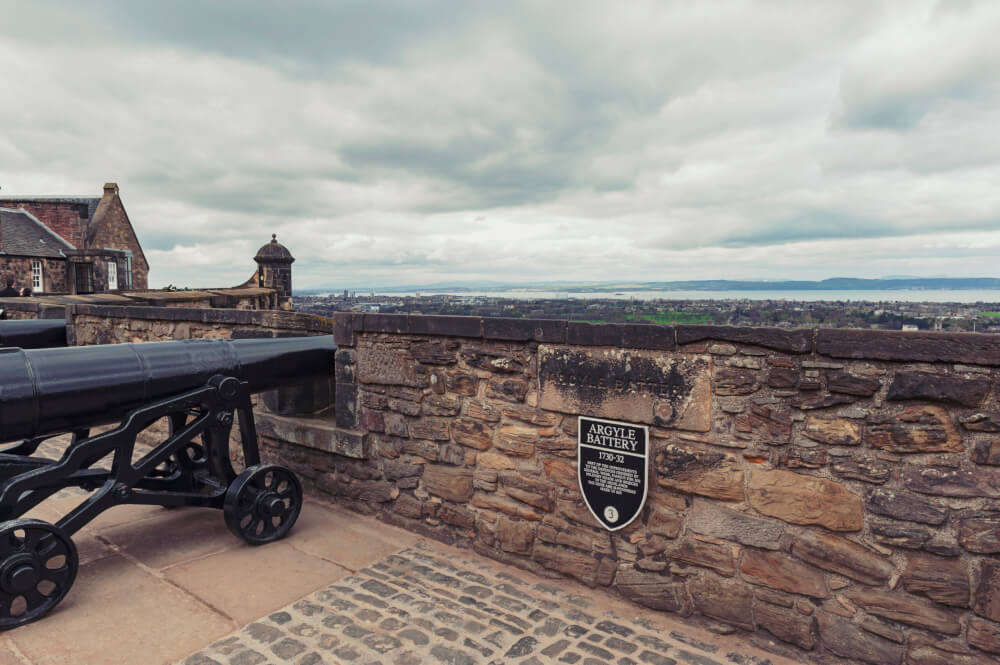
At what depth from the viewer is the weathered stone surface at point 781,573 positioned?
282 centimetres

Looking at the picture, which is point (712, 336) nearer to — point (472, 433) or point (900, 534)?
point (900, 534)

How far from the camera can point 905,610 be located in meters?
2.61

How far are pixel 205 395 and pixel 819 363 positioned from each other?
11.7 feet

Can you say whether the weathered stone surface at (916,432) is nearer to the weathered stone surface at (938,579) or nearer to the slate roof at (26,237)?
the weathered stone surface at (938,579)

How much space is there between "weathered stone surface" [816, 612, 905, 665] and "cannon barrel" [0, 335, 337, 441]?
3728mm

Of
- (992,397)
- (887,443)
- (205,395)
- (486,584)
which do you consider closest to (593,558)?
(486,584)

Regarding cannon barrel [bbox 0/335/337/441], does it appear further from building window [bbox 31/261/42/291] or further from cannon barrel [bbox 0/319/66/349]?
building window [bbox 31/261/42/291]

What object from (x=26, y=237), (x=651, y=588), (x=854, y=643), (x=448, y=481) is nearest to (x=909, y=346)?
(x=854, y=643)

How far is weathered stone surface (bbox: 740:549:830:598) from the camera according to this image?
282cm

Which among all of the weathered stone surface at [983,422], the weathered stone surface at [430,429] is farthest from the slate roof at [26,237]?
the weathered stone surface at [983,422]

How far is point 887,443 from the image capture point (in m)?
2.61

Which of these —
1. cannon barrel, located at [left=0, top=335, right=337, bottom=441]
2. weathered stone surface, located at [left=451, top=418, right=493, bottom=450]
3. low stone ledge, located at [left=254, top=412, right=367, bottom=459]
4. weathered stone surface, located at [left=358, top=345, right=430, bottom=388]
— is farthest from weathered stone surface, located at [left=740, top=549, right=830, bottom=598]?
cannon barrel, located at [left=0, top=335, right=337, bottom=441]

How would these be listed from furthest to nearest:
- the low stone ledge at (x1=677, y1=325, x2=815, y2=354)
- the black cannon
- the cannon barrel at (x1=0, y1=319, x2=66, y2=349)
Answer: the cannon barrel at (x1=0, y1=319, x2=66, y2=349) < the black cannon < the low stone ledge at (x1=677, y1=325, x2=815, y2=354)

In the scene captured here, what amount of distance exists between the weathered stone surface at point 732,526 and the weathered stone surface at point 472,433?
1.38 meters
